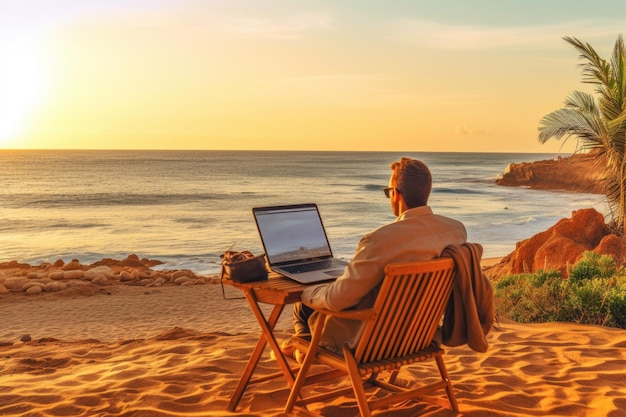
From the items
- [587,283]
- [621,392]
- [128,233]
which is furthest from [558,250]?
[128,233]

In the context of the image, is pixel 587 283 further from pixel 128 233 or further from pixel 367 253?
pixel 128 233

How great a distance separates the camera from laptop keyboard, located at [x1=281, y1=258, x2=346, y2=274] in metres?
3.91

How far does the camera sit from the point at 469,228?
2538cm

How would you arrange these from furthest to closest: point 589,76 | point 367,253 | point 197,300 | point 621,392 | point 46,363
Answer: point 589,76
point 197,300
point 46,363
point 621,392
point 367,253

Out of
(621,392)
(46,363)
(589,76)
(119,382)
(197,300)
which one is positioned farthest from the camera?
(589,76)

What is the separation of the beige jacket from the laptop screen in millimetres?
589

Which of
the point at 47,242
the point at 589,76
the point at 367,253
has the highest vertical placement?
the point at 589,76

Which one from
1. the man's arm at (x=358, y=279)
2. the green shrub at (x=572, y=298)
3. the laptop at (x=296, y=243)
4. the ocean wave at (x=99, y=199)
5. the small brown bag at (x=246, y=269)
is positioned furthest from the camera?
the ocean wave at (x=99, y=199)

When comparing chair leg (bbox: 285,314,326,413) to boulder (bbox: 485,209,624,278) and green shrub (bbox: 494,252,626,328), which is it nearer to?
green shrub (bbox: 494,252,626,328)

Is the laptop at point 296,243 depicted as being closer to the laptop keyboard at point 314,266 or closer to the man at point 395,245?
the laptop keyboard at point 314,266

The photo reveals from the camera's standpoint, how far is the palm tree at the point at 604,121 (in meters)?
13.2

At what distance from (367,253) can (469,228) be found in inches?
910

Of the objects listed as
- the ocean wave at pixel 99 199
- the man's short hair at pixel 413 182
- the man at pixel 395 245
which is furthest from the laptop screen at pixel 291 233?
the ocean wave at pixel 99 199

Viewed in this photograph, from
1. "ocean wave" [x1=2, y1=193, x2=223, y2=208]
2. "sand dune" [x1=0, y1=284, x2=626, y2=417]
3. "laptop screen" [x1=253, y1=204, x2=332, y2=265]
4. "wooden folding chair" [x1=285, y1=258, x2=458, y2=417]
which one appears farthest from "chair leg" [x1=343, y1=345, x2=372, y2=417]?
"ocean wave" [x1=2, y1=193, x2=223, y2=208]
